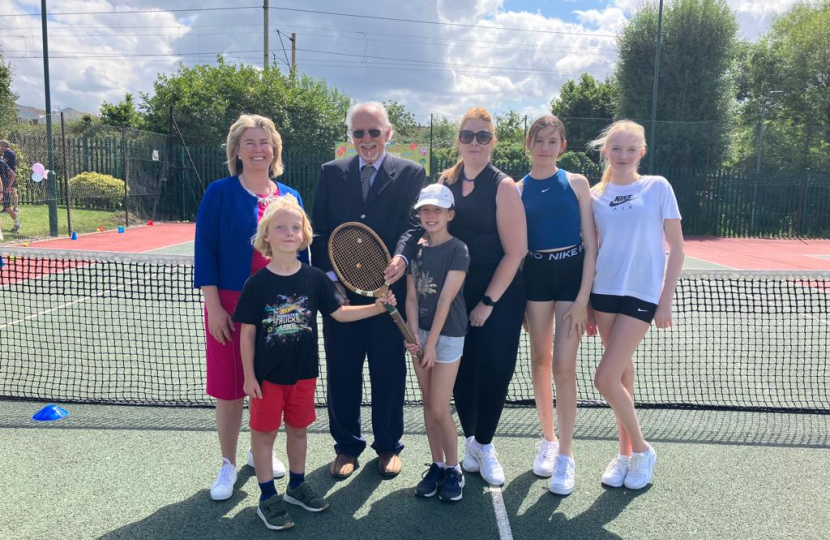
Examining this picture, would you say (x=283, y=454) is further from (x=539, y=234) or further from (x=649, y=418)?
(x=649, y=418)

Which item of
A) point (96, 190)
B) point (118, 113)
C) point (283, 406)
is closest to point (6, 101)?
point (96, 190)

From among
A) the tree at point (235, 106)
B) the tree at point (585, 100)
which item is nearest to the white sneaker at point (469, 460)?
the tree at point (235, 106)

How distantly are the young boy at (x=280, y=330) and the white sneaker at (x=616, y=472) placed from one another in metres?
1.75

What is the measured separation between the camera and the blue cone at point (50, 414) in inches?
175

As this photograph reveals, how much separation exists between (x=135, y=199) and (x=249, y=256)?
60.9 feet

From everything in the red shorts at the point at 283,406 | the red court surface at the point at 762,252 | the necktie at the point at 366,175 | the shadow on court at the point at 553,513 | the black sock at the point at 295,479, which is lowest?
the shadow on court at the point at 553,513

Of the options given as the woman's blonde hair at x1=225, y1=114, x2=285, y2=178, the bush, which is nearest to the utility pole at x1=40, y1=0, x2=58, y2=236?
the bush

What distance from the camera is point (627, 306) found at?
3498 mm

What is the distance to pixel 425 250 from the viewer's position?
341 cm

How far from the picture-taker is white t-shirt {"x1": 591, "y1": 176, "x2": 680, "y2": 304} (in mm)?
3443

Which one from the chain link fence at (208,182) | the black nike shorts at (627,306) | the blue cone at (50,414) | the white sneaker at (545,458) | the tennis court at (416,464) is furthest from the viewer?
the chain link fence at (208,182)

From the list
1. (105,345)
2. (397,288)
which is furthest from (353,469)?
(105,345)

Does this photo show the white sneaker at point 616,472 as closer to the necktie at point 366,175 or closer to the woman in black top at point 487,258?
the woman in black top at point 487,258

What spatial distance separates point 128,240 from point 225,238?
1392cm
